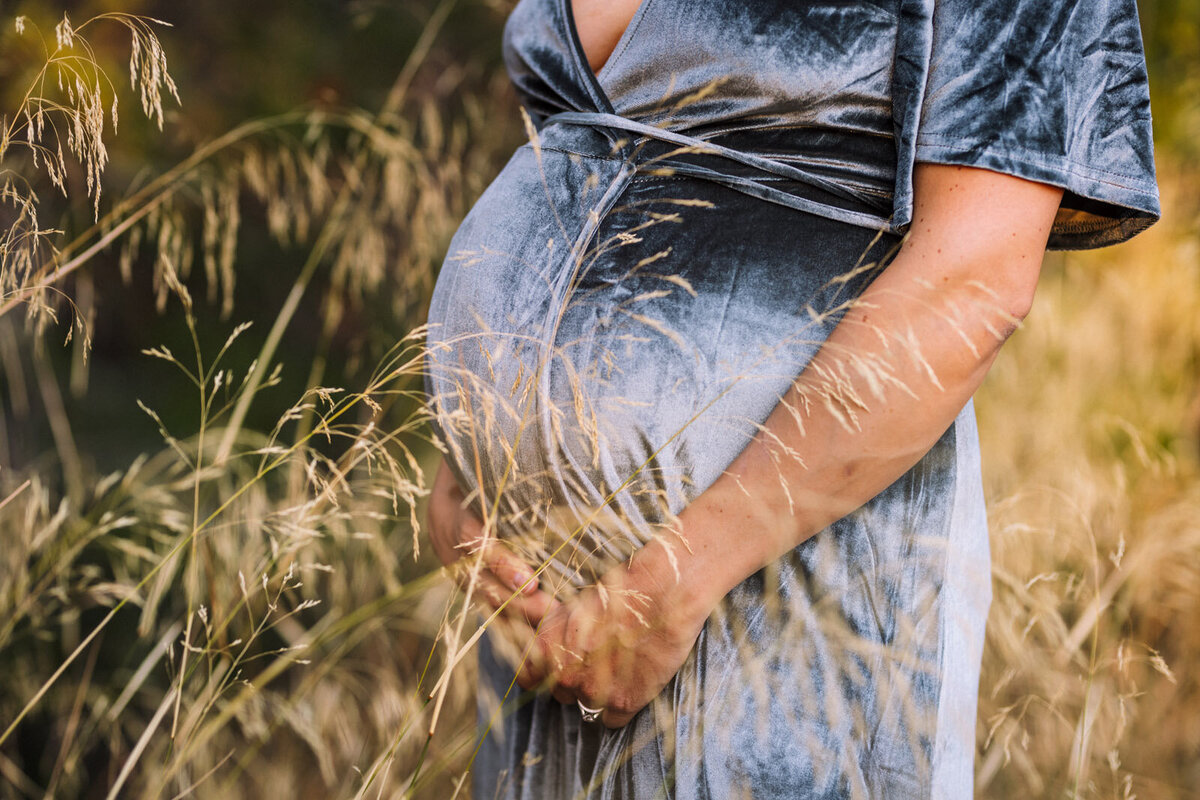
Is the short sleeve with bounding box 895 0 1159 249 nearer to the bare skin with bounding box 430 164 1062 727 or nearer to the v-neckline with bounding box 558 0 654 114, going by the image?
the bare skin with bounding box 430 164 1062 727

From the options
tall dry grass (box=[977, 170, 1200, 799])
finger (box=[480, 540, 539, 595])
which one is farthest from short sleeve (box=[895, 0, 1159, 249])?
tall dry grass (box=[977, 170, 1200, 799])

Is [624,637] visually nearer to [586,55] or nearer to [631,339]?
[631,339]

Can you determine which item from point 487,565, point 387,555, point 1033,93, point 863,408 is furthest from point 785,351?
point 387,555

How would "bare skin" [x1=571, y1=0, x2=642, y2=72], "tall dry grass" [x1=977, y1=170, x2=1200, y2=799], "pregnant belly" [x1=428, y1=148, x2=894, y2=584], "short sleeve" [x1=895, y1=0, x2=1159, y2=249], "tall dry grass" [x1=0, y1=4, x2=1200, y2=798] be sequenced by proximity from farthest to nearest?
"tall dry grass" [x1=977, y1=170, x2=1200, y2=799]
"tall dry grass" [x1=0, y1=4, x2=1200, y2=798]
"bare skin" [x1=571, y1=0, x2=642, y2=72]
"pregnant belly" [x1=428, y1=148, x2=894, y2=584]
"short sleeve" [x1=895, y1=0, x2=1159, y2=249]

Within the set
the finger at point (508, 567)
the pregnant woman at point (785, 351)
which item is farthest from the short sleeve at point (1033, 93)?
the finger at point (508, 567)

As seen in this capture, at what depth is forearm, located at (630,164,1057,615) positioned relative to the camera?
74 centimetres

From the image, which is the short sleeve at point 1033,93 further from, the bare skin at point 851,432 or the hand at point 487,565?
the hand at point 487,565

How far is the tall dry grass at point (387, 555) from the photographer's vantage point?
4.78 ft

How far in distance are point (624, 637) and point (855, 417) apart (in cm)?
30

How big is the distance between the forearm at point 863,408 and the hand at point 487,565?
15 cm

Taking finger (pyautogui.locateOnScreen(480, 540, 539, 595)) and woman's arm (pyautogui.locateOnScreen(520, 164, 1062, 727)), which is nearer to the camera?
A: woman's arm (pyautogui.locateOnScreen(520, 164, 1062, 727))

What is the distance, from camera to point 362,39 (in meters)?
3.00

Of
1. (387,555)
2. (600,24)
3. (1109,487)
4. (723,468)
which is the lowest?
(387,555)

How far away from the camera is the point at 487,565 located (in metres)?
0.94
